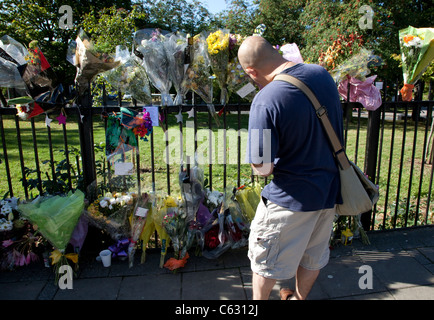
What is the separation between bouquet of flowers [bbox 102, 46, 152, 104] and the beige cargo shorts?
1557mm

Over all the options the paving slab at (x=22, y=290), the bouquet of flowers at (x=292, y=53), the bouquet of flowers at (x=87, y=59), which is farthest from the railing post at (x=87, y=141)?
the bouquet of flowers at (x=292, y=53)

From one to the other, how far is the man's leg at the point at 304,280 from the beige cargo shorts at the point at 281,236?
27 cm

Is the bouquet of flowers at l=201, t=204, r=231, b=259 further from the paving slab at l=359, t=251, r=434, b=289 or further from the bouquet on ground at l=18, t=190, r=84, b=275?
the paving slab at l=359, t=251, r=434, b=289

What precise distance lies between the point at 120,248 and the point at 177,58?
1.76 m

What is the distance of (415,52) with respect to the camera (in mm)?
3053

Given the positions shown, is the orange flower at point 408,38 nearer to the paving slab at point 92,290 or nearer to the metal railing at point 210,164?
the metal railing at point 210,164

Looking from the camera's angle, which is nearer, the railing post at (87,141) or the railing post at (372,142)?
the railing post at (87,141)

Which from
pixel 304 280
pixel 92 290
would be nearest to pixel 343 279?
pixel 304 280

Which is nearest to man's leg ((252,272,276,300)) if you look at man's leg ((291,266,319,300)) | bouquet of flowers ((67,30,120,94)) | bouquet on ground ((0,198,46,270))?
man's leg ((291,266,319,300))

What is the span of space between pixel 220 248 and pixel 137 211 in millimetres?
821

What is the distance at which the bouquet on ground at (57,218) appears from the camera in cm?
254

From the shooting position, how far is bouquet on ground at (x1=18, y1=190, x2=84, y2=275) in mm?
2537
